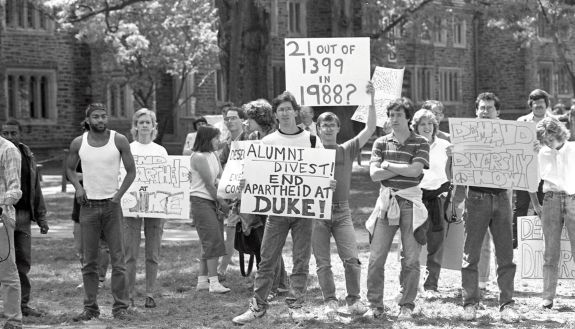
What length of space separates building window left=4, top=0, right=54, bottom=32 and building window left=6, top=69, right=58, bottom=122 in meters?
1.43

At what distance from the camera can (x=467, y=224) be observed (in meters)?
9.09

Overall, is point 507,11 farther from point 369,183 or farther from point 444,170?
point 444,170

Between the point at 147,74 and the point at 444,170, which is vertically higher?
the point at 147,74

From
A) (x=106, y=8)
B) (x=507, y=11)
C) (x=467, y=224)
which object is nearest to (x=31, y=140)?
(x=106, y=8)

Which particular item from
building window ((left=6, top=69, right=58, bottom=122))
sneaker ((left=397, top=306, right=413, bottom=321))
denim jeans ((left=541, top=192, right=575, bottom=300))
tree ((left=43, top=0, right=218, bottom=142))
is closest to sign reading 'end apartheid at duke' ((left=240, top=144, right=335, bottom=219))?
sneaker ((left=397, top=306, right=413, bottom=321))

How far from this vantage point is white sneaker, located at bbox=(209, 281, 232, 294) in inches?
424

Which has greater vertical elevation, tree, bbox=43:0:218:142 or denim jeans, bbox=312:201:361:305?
tree, bbox=43:0:218:142

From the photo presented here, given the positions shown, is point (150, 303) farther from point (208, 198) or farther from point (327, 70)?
point (327, 70)

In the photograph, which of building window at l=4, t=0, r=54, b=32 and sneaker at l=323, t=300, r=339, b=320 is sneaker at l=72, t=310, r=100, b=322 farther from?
building window at l=4, t=0, r=54, b=32

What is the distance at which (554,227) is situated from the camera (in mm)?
9414

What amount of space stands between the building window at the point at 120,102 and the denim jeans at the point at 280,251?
29430 mm

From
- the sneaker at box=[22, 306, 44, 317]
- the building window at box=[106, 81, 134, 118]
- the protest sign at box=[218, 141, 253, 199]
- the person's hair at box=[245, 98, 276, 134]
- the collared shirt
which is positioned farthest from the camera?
the building window at box=[106, 81, 134, 118]

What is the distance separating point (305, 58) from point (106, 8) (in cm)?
1477

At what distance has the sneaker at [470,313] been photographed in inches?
352
